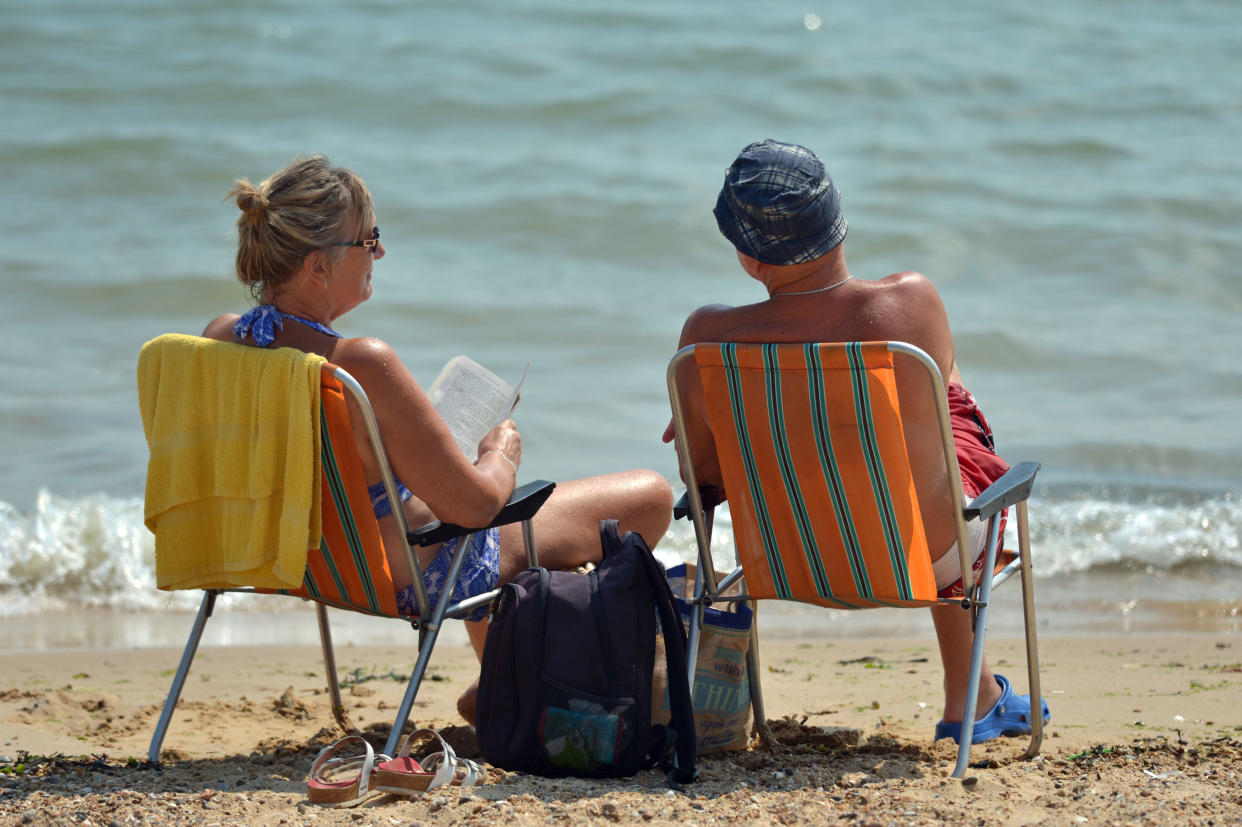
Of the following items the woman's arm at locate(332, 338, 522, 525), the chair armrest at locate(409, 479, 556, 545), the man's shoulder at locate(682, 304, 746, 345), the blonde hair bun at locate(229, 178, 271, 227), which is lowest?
the chair armrest at locate(409, 479, 556, 545)

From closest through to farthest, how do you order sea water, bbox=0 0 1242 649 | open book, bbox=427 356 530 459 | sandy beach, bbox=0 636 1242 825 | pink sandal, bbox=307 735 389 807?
sandy beach, bbox=0 636 1242 825 < pink sandal, bbox=307 735 389 807 < open book, bbox=427 356 530 459 < sea water, bbox=0 0 1242 649

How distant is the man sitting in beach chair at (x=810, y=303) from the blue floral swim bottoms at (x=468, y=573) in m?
0.53

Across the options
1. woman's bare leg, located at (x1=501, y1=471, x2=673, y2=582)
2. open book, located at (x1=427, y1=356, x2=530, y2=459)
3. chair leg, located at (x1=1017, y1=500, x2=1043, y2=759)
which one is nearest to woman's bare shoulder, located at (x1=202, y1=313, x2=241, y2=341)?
open book, located at (x1=427, y1=356, x2=530, y2=459)

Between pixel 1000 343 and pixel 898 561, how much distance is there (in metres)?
6.12

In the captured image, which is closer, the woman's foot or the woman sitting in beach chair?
the woman sitting in beach chair

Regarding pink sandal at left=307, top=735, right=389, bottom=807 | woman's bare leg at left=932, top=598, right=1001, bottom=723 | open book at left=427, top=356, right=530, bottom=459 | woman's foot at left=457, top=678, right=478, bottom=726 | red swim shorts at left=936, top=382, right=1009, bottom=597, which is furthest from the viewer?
woman's foot at left=457, top=678, right=478, bottom=726

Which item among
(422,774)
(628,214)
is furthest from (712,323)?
(628,214)

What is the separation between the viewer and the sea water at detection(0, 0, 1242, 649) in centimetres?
622

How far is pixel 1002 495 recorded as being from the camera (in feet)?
8.45

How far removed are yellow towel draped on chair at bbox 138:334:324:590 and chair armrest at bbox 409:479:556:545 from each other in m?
0.22

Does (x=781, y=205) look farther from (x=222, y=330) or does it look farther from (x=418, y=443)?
(x=222, y=330)

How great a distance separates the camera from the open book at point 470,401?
9.70ft

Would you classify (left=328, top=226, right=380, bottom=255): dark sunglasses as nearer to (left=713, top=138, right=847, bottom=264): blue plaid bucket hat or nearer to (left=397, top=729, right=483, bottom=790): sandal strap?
(left=713, top=138, right=847, bottom=264): blue plaid bucket hat

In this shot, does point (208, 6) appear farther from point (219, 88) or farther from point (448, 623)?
point (448, 623)
